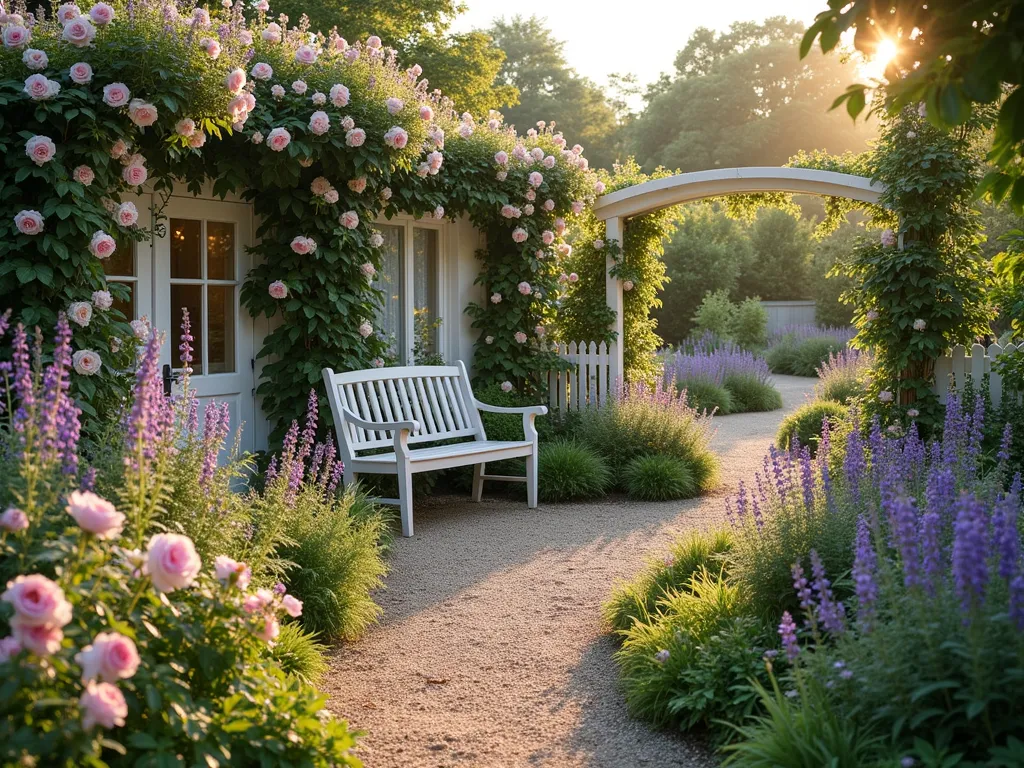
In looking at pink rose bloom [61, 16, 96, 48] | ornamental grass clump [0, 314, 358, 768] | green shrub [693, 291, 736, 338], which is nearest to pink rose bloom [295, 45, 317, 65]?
pink rose bloom [61, 16, 96, 48]

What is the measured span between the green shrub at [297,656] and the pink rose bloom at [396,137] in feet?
12.6

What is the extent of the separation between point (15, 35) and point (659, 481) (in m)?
5.49

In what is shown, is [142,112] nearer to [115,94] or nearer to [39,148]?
[115,94]

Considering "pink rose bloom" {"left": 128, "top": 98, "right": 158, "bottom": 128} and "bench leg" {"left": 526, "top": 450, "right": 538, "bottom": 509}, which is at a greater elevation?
"pink rose bloom" {"left": 128, "top": 98, "right": 158, "bottom": 128}

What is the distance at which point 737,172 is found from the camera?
30.1 feet

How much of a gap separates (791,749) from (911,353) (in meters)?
5.67

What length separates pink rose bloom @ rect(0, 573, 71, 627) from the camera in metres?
1.81

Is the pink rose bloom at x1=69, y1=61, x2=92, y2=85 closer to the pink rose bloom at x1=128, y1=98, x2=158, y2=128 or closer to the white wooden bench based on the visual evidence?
the pink rose bloom at x1=128, y1=98, x2=158, y2=128

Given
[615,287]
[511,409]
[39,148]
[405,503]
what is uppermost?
[39,148]

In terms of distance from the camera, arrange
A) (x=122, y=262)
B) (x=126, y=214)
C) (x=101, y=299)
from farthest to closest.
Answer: (x=122, y=262) → (x=126, y=214) → (x=101, y=299)

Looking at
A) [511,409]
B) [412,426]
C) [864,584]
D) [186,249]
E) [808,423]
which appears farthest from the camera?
[808,423]

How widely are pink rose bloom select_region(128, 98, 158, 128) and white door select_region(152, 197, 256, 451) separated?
4.61ft

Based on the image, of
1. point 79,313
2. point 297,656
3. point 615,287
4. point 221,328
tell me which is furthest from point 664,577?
point 615,287

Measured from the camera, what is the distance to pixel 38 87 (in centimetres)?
493
